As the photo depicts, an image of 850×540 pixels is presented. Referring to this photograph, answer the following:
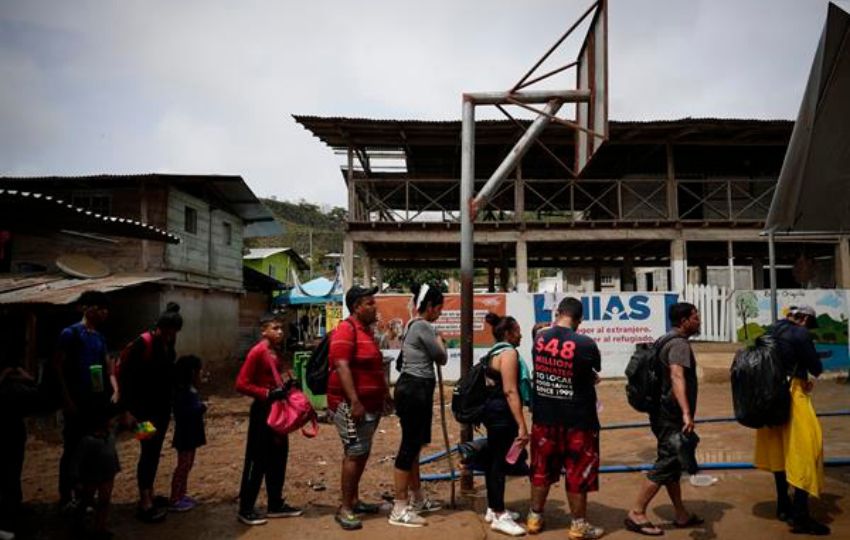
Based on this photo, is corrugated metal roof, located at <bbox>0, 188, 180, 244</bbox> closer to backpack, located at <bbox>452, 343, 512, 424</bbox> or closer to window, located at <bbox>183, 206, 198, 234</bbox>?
backpack, located at <bbox>452, 343, 512, 424</bbox>

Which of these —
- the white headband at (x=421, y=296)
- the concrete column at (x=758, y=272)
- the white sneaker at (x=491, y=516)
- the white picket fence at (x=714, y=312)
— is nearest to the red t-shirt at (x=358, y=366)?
the white headband at (x=421, y=296)

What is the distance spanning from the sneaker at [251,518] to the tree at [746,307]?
34.6ft

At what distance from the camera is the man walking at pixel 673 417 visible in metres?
3.38

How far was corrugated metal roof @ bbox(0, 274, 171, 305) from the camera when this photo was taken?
23.9ft

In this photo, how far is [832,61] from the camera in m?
4.18

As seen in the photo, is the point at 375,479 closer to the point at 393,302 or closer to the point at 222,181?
the point at 393,302

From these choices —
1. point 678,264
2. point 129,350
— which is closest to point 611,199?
point 678,264

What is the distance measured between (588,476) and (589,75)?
3713 mm

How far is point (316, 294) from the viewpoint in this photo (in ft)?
58.5

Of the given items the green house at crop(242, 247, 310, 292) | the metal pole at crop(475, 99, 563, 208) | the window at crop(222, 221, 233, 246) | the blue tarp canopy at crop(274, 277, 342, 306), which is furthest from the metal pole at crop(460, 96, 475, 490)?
the green house at crop(242, 247, 310, 292)

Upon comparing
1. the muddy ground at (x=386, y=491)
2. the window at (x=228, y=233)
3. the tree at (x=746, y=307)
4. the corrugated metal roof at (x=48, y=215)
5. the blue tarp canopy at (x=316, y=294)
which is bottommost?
the muddy ground at (x=386, y=491)

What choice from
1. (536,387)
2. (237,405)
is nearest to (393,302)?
(237,405)

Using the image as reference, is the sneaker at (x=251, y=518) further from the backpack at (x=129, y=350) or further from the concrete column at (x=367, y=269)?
the concrete column at (x=367, y=269)

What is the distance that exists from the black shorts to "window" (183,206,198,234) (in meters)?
11.6
